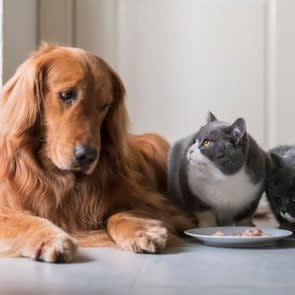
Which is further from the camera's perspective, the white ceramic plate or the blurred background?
the blurred background

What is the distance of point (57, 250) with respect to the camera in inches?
57.2

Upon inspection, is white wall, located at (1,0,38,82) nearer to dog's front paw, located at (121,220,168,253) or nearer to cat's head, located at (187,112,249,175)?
cat's head, located at (187,112,249,175)

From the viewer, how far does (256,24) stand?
256 centimetres

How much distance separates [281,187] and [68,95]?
68cm

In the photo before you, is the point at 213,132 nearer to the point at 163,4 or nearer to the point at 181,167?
the point at 181,167

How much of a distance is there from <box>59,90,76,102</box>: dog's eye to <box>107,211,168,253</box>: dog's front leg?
34 cm

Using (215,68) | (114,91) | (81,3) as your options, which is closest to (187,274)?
(114,91)

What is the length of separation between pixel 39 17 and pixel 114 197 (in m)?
1.04

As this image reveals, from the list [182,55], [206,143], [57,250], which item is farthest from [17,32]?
[57,250]

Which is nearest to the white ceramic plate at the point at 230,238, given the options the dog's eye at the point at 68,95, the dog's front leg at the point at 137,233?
the dog's front leg at the point at 137,233

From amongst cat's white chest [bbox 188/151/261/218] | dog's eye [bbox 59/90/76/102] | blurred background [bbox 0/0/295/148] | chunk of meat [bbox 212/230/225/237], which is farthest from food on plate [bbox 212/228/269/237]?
blurred background [bbox 0/0/295/148]

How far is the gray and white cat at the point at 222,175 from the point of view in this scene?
1.85m

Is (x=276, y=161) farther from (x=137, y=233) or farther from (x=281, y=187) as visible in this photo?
(x=137, y=233)

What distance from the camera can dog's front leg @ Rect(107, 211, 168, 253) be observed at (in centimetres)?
157
